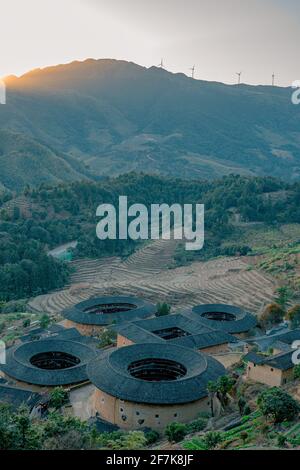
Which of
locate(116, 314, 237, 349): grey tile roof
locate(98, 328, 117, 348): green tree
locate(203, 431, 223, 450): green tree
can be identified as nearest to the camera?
locate(203, 431, 223, 450): green tree

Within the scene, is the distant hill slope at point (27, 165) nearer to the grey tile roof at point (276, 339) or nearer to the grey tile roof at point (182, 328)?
the grey tile roof at point (182, 328)

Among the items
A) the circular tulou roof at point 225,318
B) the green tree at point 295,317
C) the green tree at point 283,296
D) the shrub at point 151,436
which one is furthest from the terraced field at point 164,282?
the shrub at point 151,436

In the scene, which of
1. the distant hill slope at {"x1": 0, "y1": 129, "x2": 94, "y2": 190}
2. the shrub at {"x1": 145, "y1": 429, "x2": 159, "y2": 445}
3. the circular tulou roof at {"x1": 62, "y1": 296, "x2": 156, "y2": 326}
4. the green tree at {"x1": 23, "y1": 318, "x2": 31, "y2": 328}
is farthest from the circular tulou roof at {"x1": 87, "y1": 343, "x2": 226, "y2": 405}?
the distant hill slope at {"x1": 0, "y1": 129, "x2": 94, "y2": 190}

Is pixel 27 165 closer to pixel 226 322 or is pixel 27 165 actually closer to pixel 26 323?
pixel 26 323

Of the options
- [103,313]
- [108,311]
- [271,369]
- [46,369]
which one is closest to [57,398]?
[46,369]

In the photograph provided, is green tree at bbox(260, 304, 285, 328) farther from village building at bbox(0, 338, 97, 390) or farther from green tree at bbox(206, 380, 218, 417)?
green tree at bbox(206, 380, 218, 417)

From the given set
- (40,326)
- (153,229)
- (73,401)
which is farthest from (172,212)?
(73,401)
